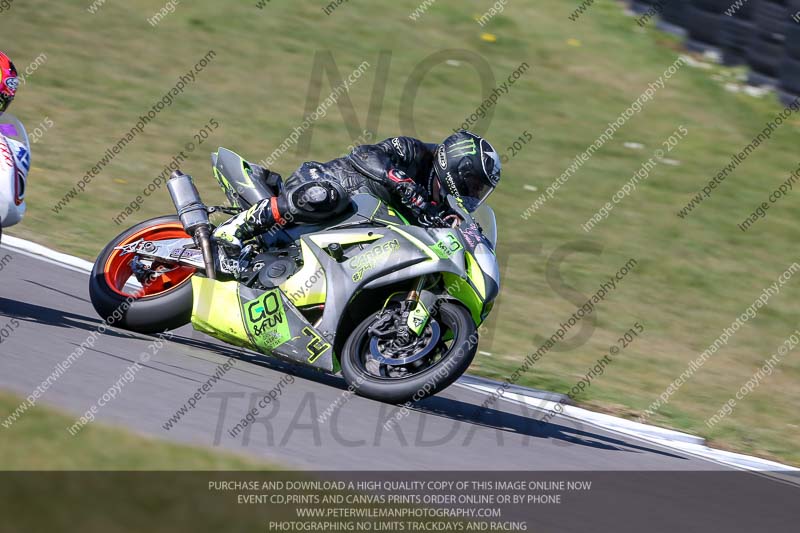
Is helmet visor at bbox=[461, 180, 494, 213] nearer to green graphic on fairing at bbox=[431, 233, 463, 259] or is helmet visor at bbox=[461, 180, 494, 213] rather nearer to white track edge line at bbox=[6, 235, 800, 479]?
green graphic on fairing at bbox=[431, 233, 463, 259]

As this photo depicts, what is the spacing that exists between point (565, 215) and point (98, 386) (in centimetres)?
736

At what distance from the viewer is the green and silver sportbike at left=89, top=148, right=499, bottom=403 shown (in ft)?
20.8

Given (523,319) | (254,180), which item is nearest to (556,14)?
(523,319)

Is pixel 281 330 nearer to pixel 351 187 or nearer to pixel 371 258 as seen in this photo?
pixel 371 258

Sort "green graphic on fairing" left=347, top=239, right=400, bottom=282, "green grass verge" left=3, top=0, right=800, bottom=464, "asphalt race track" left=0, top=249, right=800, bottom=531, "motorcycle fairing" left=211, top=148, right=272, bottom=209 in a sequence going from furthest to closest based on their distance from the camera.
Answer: "green grass verge" left=3, top=0, right=800, bottom=464, "motorcycle fairing" left=211, top=148, right=272, bottom=209, "green graphic on fairing" left=347, top=239, right=400, bottom=282, "asphalt race track" left=0, top=249, right=800, bottom=531

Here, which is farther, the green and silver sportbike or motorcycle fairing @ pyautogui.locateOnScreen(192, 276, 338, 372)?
Answer: motorcycle fairing @ pyautogui.locateOnScreen(192, 276, 338, 372)

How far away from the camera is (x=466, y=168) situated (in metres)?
6.44

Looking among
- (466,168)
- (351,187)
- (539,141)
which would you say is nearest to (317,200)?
(351,187)

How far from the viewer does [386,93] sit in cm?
1462

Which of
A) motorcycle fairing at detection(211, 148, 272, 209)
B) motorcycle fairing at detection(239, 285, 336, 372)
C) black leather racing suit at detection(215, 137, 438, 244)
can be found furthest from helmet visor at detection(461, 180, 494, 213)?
motorcycle fairing at detection(211, 148, 272, 209)

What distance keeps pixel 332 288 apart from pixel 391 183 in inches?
27.0

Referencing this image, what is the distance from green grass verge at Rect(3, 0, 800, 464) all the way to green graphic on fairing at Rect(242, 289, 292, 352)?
2.20 meters

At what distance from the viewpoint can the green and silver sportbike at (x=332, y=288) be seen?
6.33 meters

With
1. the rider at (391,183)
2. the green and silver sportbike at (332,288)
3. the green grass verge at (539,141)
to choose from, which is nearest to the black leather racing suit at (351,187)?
the rider at (391,183)
